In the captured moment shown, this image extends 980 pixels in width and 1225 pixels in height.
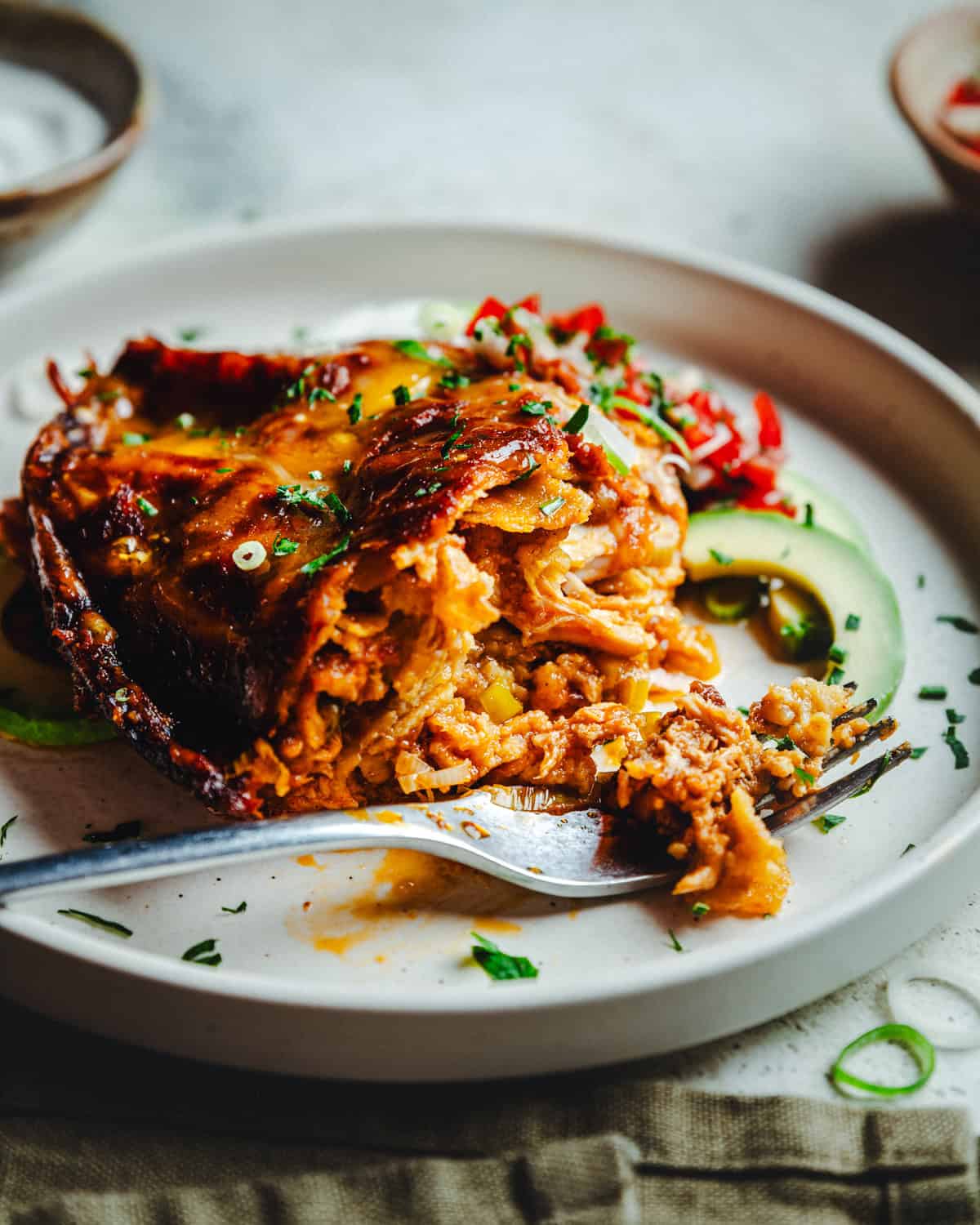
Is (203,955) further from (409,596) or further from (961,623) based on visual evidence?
(961,623)

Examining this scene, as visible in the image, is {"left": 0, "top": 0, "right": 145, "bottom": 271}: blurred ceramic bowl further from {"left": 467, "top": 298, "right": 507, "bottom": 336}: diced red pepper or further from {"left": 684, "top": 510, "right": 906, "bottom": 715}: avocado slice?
{"left": 684, "top": 510, "right": 906, "bottom": 715}: avocado slice

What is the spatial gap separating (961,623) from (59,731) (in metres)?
3.43

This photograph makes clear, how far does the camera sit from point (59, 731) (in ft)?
14.4

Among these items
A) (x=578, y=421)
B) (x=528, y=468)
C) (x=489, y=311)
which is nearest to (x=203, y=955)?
(x=528, y=468)

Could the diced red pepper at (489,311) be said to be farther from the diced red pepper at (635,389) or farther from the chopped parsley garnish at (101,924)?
the chopped parsley garnish at (101,924)

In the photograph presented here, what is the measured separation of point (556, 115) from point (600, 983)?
712 centimetres

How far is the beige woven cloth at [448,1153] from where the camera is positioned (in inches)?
130

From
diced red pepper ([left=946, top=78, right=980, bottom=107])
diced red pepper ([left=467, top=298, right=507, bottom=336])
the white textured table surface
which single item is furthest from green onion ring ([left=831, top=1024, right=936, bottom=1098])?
diced red pepper ([left=946, top=78, right=980, bottom=107])

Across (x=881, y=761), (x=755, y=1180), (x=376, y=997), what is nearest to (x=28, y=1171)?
(x=376, y=997)

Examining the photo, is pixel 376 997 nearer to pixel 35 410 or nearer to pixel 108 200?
pixel 35 410

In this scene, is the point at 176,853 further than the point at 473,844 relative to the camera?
No

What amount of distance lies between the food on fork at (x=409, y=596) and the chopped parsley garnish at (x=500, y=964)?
21.7 inches

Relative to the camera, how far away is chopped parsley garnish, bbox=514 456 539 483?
13.2 ft

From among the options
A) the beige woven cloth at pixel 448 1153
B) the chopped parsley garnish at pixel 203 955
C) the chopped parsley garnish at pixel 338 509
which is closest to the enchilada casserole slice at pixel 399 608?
the chopped parsley garnish at pixel 338 509
